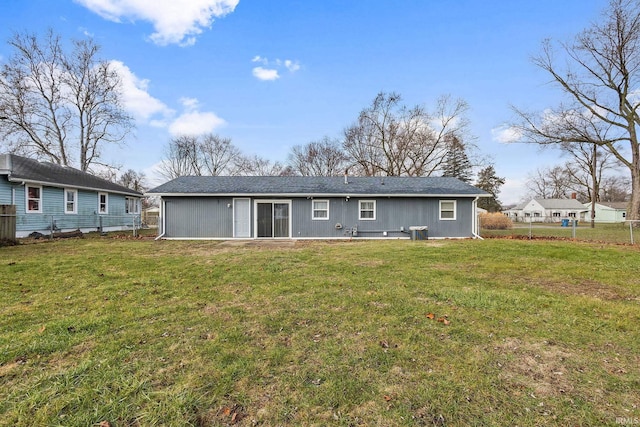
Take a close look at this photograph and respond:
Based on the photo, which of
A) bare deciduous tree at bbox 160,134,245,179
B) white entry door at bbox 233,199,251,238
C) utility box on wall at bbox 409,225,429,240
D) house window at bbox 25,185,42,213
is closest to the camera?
utility box on wall at bbox 409,225,429,240

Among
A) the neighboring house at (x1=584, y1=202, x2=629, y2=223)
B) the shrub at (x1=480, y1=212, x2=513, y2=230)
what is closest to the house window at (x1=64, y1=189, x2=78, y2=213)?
the shrub at (x1=480, y1=212, x2=513, y2=230)

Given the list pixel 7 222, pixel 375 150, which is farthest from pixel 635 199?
pixel 7 222

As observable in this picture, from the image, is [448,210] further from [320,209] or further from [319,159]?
[319,159]

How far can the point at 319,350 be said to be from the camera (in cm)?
293

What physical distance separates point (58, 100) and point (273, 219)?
2266 cm

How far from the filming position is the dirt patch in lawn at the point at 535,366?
234 centimetres

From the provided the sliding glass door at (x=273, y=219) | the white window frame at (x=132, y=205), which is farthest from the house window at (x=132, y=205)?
the sliding glass door at (x=273, y=219)

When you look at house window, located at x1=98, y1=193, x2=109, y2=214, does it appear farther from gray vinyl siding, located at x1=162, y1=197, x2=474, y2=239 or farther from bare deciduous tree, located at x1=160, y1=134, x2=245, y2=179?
bare deciduous tree, located at x1=160, y1=134, x2=245, y2=179

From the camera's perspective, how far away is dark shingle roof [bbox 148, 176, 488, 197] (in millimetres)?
13969

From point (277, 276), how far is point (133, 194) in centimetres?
2022

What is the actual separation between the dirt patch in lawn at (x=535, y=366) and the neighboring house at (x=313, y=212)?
36.7 feet

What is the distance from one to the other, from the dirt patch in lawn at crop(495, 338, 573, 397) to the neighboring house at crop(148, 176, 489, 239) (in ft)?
36.7

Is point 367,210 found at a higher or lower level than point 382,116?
lower

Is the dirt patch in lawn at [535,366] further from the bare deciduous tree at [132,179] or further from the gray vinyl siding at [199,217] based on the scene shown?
the bare deciduous tree at [132,179]
